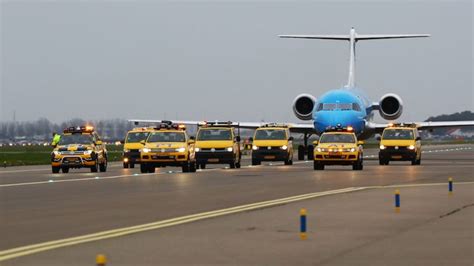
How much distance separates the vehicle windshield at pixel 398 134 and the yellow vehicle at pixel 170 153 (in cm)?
1269

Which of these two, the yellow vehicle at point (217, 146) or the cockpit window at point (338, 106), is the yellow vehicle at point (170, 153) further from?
the cockpit window at point (338, 106)

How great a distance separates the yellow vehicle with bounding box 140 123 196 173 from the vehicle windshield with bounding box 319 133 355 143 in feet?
21.3

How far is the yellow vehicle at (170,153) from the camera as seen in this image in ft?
151

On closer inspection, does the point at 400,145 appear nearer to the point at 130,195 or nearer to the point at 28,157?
the point at 130,195

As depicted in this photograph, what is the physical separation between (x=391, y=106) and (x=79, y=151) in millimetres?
26224

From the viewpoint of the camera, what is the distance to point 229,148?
50.8 m

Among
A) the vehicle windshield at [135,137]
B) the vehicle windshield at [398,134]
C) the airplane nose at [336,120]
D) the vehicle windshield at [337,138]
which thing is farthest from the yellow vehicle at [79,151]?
the airplane nose at [336,120]

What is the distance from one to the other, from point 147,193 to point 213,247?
45.8ft

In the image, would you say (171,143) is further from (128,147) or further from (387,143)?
(387,143)

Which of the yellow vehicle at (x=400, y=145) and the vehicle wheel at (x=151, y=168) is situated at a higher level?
the yellow vehicle at (x=400, y=145)

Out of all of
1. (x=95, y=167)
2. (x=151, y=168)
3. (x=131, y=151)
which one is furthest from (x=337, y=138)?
(x=95, y=167)

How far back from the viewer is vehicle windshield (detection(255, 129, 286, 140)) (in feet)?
184

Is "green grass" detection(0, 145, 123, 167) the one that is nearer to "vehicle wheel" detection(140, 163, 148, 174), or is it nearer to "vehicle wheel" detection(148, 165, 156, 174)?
"vehicle wheel" detection(148, 165, 156, 174)

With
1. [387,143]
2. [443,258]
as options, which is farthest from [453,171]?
[443,258]
